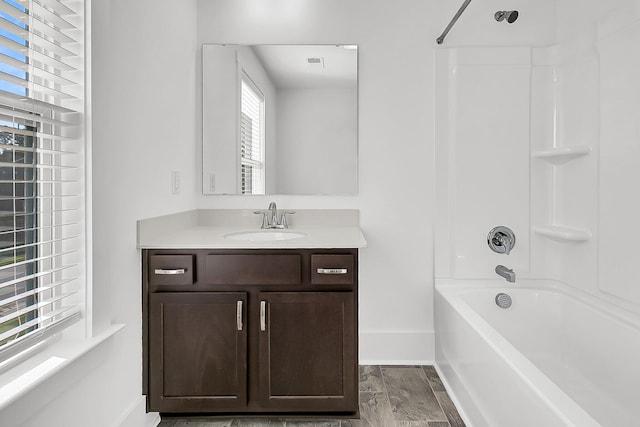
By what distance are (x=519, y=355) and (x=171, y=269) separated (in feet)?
4.71

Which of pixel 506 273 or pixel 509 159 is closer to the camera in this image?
pixel 506 273

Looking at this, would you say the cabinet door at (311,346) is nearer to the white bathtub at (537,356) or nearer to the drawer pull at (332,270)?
the drawer pull at (332,270)

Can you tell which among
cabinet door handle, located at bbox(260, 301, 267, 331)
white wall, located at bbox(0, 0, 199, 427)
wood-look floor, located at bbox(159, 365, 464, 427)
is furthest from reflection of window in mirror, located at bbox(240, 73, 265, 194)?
wood-look floor, located at bbox(159, 365, 464, 427)

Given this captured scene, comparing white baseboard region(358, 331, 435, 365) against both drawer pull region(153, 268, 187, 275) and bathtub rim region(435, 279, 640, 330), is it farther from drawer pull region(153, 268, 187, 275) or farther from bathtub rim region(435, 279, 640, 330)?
drawer pull region(153, 268, 187, 275)

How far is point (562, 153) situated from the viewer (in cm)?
230

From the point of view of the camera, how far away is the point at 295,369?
1.92 m

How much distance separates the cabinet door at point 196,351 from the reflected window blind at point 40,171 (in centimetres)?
50

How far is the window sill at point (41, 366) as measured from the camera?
1088 millimetres

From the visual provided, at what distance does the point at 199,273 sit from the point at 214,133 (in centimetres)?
104

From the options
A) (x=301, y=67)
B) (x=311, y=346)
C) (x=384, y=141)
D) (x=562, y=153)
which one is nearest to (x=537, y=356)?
(x=562, y=153)

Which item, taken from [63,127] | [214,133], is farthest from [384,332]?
[63,127]

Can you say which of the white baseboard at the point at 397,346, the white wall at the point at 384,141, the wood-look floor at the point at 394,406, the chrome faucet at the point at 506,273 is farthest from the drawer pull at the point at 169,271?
the chrome faucet at the point at 506,273

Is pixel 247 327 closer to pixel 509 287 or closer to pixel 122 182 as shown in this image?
pixel 122 182

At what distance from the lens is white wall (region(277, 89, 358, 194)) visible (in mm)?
2602
